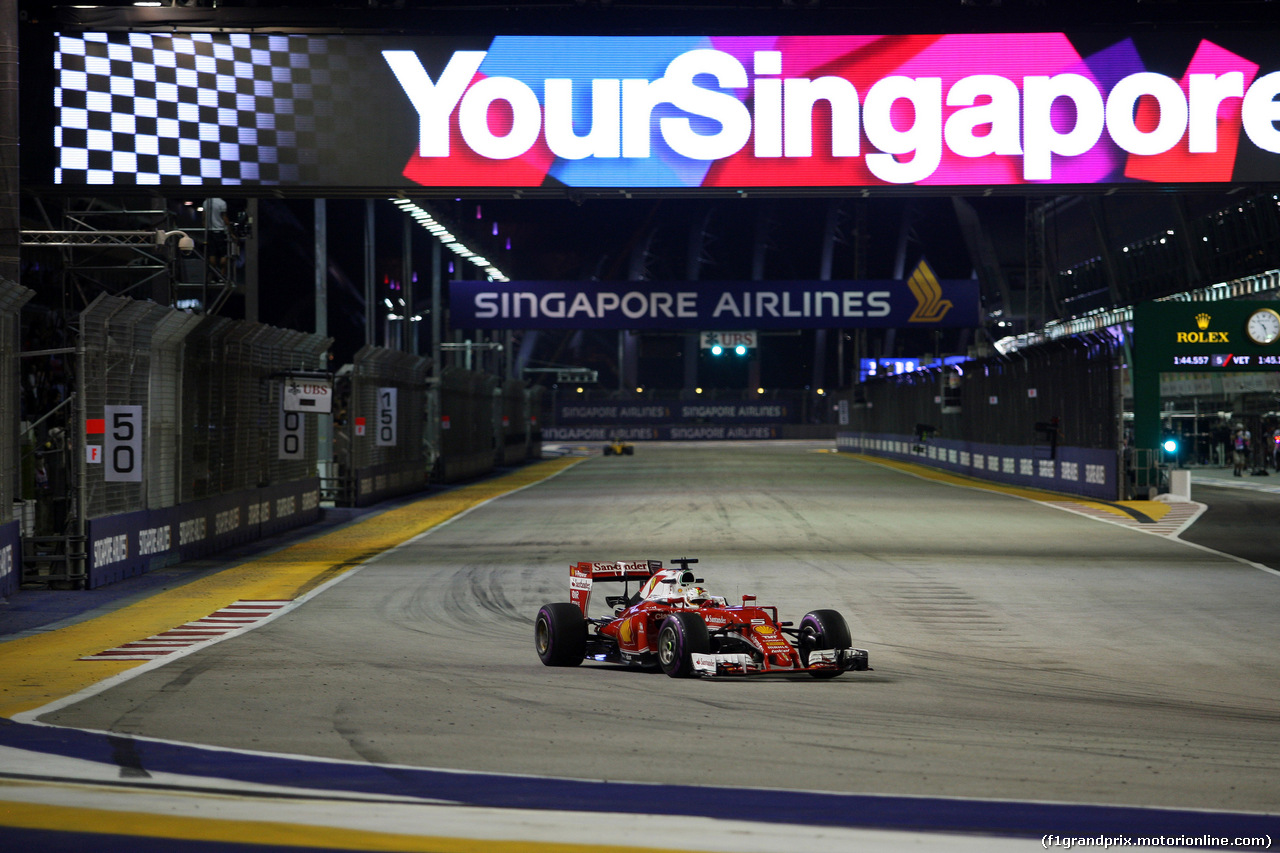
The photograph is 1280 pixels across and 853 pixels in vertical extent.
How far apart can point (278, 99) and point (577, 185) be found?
4782 millimetres

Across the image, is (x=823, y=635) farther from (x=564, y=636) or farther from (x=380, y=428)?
(x=380, y=428)

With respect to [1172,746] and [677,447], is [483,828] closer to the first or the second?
[1172,746]

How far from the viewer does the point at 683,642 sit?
9727mm

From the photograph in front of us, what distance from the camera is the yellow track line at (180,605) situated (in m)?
9.88

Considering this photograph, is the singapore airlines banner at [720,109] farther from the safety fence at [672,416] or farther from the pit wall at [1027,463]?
the safety fence at [672,416]

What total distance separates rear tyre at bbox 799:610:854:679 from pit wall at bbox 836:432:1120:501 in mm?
22598

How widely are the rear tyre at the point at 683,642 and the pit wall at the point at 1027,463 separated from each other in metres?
23.1

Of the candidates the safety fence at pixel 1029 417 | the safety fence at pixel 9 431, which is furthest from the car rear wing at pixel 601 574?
the safety fence at pixel 1029 417

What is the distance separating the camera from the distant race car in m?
9.71

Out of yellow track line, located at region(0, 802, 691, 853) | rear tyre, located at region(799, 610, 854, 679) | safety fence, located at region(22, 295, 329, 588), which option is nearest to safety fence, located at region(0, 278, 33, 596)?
safety fence, located at region(22, 295, 329, 588)

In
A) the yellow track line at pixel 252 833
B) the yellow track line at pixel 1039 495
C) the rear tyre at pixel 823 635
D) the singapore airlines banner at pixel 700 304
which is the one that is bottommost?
the yellow track line at pixel 1039 495

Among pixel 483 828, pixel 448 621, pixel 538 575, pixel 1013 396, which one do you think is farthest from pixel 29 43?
pixel 1013 396

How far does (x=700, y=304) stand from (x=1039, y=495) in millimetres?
10343

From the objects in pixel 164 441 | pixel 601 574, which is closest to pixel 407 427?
pixel 164 441
